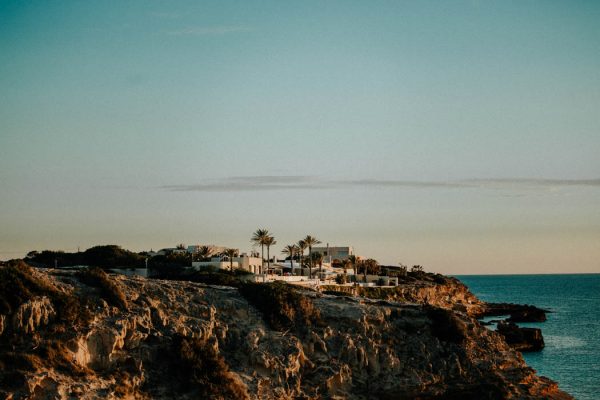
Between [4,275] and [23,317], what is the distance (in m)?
2.85

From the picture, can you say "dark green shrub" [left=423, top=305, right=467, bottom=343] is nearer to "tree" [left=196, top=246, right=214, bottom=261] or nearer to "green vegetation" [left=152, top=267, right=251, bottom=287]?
"green vegetation" [left=152, top=267, right=251, bottom=287]

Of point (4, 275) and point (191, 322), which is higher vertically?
point (4, 275)

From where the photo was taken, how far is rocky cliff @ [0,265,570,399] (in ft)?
110

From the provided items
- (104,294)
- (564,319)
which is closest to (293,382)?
(104,294)

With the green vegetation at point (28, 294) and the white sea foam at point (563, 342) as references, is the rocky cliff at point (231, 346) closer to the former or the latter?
the green vegetation at point (28, 294)

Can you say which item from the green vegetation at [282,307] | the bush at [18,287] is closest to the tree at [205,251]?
the green vegetation at [282,307]

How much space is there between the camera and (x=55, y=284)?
3803cm

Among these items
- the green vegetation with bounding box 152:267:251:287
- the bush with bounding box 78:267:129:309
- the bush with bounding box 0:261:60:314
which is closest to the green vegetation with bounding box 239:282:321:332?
the bush with bounding box 78:267:129:309

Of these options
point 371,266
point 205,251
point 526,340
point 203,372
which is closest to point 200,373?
point 203,372

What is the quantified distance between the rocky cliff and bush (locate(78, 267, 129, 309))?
69mm

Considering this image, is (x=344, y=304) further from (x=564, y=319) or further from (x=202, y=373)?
(x=564, y=319)

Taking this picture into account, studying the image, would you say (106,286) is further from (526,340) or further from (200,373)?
(526,340)

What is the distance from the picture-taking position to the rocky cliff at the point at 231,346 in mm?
33500

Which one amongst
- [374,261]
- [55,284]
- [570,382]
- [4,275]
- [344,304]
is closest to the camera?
[4,275]
